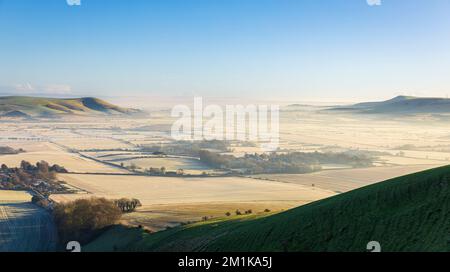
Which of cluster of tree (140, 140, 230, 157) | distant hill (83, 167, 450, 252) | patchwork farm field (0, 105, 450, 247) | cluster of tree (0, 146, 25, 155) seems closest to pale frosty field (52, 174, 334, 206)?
patchwork farm field (0, 105, 450, 247)

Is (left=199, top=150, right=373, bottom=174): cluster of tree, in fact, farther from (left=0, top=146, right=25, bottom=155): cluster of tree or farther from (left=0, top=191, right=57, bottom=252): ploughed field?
(left=0, top=146, right=25, bottom=155): cluster of tree

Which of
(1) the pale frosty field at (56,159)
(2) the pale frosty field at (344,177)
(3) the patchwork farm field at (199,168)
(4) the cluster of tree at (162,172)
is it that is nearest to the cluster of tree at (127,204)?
(3) the patchwork farm field at (199,168)

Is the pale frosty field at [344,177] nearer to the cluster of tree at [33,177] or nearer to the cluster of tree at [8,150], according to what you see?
the cluster of tree at [33,177]
